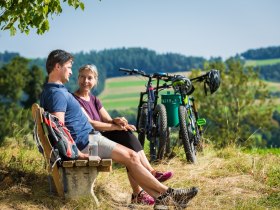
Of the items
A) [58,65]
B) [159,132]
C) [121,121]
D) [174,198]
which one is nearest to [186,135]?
[159,132]

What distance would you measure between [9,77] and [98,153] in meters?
44.9

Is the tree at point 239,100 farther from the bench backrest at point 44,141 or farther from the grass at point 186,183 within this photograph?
the bench backrest at point 44,141

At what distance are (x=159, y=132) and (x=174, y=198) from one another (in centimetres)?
258

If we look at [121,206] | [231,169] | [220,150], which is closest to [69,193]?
[121,206]

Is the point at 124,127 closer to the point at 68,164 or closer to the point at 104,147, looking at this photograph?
the point at 104,147

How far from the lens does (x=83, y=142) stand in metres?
5.54

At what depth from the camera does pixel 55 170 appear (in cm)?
538

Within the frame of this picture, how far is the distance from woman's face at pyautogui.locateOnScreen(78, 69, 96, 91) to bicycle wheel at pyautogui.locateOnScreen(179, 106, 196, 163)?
201cm

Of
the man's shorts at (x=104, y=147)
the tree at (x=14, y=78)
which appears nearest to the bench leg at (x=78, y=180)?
the man's shorts at (x=104, y=147)

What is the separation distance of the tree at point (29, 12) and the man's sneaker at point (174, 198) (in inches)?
105

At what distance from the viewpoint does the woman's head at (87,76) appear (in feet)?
20.6

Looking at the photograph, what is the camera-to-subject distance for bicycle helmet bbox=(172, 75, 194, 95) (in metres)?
8.19

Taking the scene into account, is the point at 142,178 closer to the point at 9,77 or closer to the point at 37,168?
the point at 37,168

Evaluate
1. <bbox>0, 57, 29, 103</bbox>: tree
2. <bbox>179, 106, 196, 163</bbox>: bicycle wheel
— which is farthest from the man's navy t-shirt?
<bbox>0, 57, 29, 103</bbox>: tree
